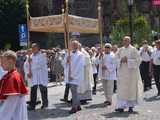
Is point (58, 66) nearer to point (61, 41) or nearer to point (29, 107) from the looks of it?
point (29, 107)

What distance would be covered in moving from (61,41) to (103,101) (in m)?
37.3

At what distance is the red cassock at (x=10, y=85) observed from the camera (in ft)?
29.0

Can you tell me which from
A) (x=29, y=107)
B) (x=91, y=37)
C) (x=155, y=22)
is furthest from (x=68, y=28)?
(x=155, y=22)

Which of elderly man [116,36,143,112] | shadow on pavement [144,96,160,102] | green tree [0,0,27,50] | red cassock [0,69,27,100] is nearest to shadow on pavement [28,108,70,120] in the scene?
elderly man [116,36,143,112]

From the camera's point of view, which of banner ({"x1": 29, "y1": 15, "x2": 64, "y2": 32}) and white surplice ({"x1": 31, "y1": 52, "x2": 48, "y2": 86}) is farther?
banner ({"x1": 29, "y1": 15, "x2": 64, "y2": 32})

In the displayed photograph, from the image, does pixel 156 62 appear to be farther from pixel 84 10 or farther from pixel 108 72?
pixel 84 10

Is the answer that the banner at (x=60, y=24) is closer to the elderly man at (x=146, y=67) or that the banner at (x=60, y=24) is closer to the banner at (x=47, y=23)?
the banner at (x=47, y=23)

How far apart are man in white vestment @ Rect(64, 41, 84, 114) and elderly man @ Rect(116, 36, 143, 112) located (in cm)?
110

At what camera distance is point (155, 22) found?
68.8m

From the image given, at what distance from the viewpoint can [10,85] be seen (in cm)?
884

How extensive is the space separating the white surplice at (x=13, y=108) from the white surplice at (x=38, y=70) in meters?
7.75

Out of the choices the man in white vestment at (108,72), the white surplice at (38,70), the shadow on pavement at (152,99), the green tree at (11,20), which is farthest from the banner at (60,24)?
the green tree at (11,20)

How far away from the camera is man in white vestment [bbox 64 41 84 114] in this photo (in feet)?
51.8

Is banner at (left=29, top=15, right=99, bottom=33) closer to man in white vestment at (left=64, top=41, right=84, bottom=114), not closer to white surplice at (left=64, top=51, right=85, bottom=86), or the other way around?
man in white vestment at (left=64, top=41, right=84, bottom=114)
